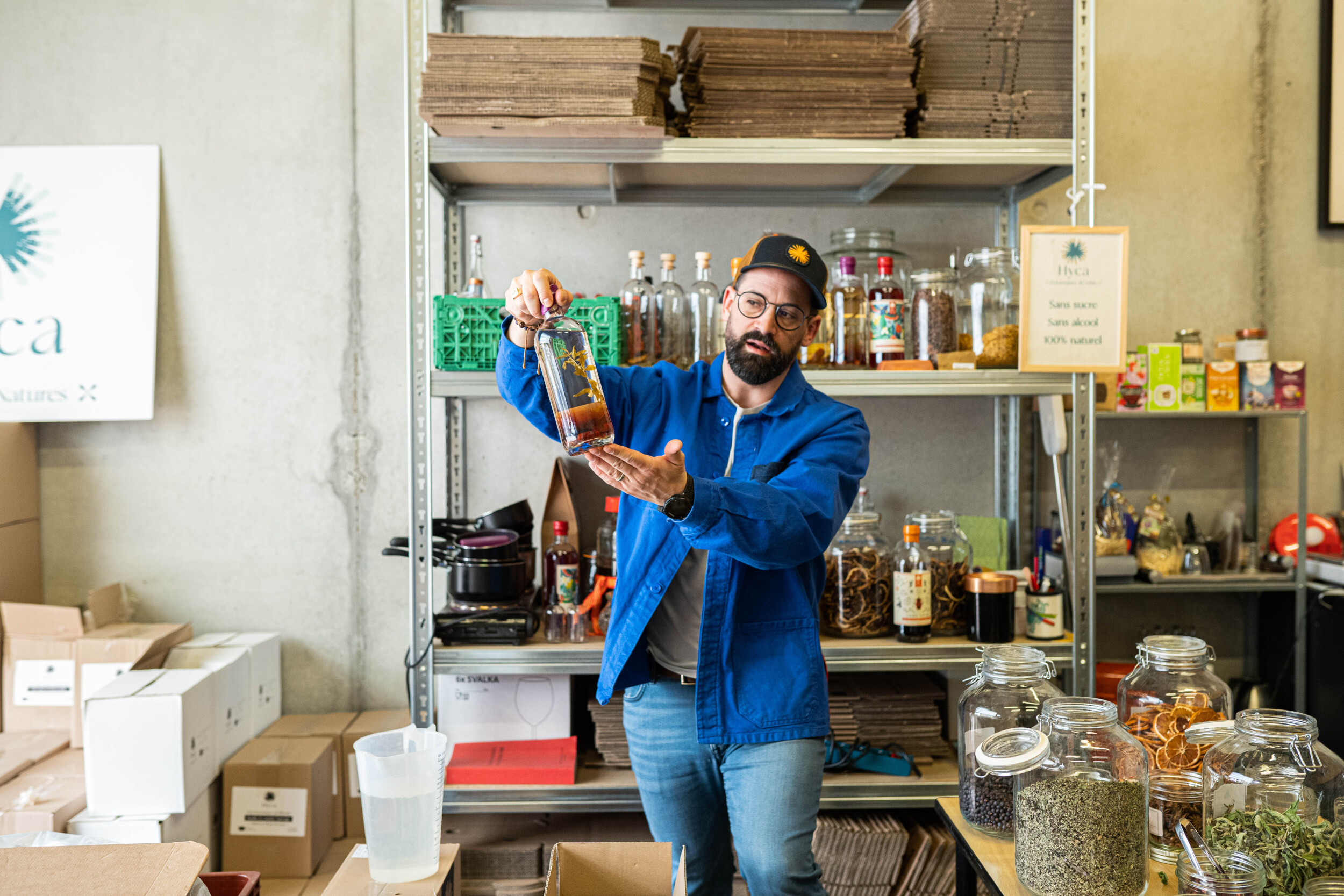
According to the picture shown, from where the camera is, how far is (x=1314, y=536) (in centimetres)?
276

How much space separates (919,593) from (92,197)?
2695 millimetres

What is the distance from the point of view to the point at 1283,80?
2846mm

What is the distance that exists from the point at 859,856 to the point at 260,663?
1.78 m

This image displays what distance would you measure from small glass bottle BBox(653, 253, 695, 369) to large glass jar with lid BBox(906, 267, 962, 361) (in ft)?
1.93

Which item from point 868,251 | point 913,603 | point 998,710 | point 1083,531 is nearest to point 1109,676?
point 1083,531

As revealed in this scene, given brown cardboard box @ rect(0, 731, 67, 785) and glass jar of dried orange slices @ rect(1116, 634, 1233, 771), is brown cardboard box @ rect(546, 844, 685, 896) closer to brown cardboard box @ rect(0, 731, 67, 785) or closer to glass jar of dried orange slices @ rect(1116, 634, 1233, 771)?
glass jar of dried orange slices @ rect(1116, 634, 1233, 771)

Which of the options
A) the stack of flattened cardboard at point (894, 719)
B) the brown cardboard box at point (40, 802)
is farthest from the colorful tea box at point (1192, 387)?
the brown cardboard box at point (40, 802)

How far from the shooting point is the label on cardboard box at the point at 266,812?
2.35m

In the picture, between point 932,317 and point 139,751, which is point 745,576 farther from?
point 139,751

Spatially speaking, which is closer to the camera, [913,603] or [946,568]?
[913,603]

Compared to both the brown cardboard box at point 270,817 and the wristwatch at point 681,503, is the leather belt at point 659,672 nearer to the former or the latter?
the wristwatch at point 681,503

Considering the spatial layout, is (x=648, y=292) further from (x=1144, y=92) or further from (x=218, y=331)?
(x=1144, y=92)

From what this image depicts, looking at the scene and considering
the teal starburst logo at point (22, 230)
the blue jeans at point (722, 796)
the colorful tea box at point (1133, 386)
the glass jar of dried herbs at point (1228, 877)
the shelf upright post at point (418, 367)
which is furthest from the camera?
the teal starburst logo at point (22, 230)

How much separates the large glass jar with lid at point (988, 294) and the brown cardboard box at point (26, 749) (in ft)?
8.57
